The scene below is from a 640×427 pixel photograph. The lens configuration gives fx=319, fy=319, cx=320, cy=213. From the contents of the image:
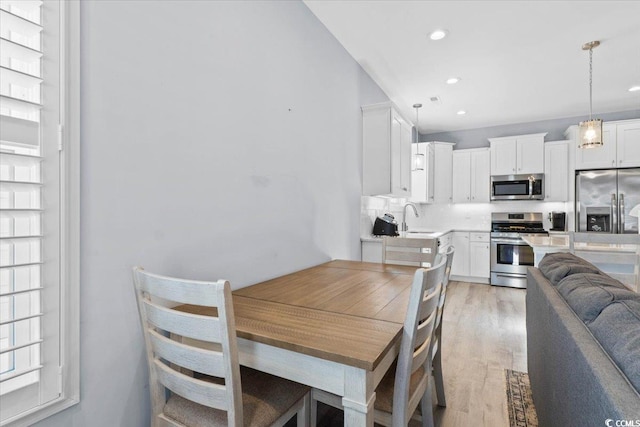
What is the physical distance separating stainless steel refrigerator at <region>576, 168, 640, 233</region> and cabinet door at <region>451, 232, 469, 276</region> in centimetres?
155

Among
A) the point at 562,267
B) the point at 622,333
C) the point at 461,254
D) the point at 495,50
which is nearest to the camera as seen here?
the point at 622,333

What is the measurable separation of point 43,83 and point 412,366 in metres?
1.54

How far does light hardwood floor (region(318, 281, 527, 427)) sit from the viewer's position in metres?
1.88

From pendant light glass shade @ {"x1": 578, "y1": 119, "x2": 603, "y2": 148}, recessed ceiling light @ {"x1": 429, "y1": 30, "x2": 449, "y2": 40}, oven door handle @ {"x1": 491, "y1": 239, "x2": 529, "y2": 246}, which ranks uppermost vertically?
recessed ceiling light @ {"x1": 429, "y1": 30, "x2": 449, "y2": 40}

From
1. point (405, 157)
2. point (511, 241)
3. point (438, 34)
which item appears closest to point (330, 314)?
point (438, 34)

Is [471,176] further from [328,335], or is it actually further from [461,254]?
[328,335]

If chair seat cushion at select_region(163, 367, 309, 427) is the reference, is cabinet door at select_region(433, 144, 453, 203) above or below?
above

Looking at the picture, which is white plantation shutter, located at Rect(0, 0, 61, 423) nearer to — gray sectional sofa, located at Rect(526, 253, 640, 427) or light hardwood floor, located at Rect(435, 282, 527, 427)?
gray sectional sofa, located at Rect(526, 253, 640, 427)

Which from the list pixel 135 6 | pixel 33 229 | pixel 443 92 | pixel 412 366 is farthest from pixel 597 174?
pixel 33 229

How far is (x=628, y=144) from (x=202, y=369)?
6.04 m

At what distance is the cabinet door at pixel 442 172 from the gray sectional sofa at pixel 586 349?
13.9 feet

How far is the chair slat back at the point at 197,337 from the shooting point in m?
0.90

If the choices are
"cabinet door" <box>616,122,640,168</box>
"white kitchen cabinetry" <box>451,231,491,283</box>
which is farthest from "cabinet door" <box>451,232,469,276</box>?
"cabinet door" <box>616,122,640,168</box>

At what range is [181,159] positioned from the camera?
143 centimetres
